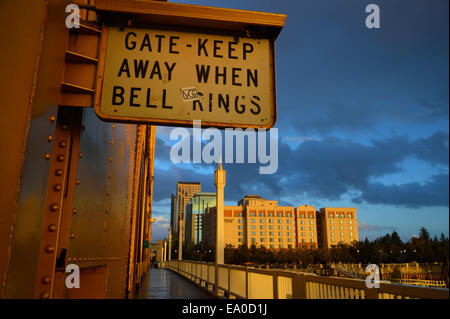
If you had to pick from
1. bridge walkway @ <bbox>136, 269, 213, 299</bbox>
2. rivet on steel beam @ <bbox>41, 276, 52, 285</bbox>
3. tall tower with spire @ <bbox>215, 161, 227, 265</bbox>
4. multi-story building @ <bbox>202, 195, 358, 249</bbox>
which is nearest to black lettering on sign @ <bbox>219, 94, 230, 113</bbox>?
rivet on steel beam @ <bbox>41, 276, 52, 285</bbox>

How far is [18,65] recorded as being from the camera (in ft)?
5.95

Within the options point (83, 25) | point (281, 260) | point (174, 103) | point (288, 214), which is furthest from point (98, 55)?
point (288, 214)

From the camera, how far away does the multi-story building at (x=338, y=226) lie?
143000mm

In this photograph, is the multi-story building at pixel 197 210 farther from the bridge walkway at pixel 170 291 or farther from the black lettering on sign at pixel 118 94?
the black lettering on sign at pixel 118 94

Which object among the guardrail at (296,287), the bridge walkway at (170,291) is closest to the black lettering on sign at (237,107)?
the guardrail at (296,287)

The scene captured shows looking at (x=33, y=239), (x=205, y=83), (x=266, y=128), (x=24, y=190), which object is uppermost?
(x=205, y=83)

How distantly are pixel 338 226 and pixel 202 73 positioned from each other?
15238 centimetres

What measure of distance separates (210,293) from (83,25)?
1252 centimetres

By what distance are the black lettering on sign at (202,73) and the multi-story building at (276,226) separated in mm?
130563

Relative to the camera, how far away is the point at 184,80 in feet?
8.39

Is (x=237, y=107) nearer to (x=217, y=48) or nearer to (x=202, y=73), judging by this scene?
(x=202, y=73)

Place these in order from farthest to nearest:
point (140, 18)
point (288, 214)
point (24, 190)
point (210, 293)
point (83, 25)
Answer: point (288, 214), point (210, 293), point (140, 18), point (83, 25), point (24, 190)

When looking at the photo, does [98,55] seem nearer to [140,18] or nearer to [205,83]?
[140,18]

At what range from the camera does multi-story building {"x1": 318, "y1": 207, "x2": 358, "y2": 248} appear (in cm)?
14300
